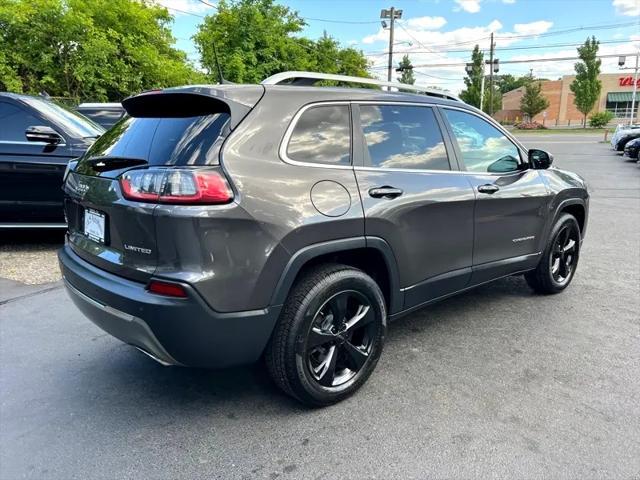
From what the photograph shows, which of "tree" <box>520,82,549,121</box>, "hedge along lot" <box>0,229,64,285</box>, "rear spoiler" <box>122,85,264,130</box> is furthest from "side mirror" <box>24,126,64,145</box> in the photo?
"tree" <box>520,82,549,121</box>

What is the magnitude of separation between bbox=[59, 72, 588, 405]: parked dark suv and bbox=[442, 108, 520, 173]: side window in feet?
0.31

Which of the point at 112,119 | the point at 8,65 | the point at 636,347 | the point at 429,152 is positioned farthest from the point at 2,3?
the point at 636,347

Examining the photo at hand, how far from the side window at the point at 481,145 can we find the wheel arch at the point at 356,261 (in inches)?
44.5

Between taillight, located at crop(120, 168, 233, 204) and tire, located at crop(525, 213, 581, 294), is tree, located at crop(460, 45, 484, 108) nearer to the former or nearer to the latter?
tire, located at crop(525, 213, 581, 294)

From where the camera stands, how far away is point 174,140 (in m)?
2.50

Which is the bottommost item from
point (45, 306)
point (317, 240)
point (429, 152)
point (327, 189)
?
point (45, 306)

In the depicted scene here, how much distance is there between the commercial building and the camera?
72.9 meters

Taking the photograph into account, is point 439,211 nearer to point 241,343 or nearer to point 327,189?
point 327,189

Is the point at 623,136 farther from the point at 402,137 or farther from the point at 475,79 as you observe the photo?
the point at 475,79

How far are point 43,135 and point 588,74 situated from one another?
64.6 meters

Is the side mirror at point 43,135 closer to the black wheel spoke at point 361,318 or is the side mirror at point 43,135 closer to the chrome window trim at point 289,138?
the chrome window trim at point 289,138

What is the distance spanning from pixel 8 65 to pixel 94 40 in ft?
8.20

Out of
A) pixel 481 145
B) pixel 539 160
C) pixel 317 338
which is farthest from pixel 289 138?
pixel 539 160

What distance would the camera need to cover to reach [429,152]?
338cm
